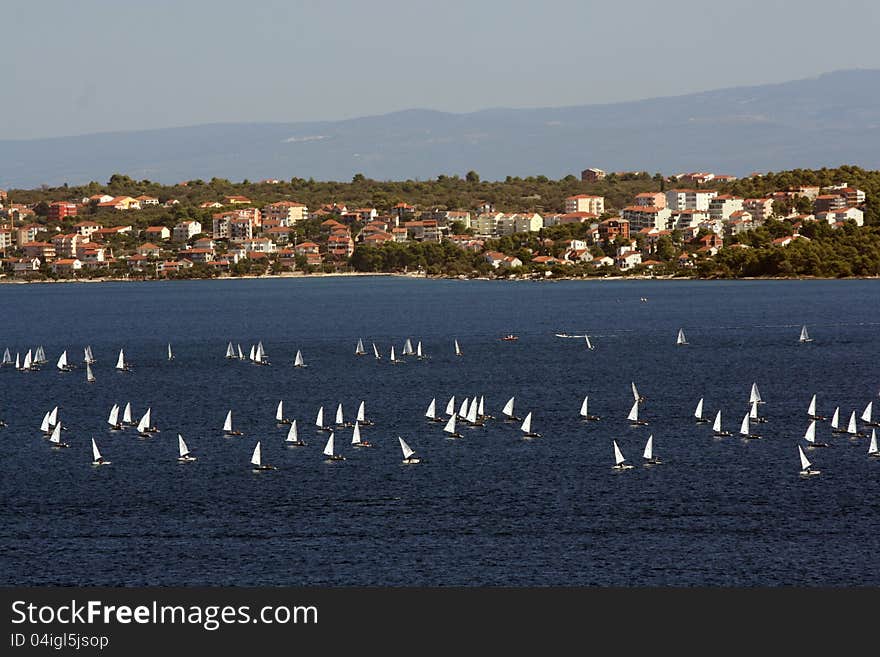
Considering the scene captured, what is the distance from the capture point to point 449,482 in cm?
6209

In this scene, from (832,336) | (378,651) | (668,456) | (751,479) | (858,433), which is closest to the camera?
(378,651)

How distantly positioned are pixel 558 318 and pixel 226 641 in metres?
130

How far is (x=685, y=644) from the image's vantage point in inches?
1459

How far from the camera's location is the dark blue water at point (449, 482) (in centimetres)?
4919

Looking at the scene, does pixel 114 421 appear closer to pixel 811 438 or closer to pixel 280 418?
pixel 280 418

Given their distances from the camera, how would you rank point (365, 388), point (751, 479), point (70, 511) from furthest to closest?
1. point (365, 388)
2. point (751, 479)
3. point (70, 511)

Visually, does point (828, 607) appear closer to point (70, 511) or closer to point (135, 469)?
point (70, 511)

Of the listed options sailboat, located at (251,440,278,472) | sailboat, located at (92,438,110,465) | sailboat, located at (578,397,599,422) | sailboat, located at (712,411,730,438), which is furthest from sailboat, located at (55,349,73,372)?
sailboat, located at (712,411,730,438)

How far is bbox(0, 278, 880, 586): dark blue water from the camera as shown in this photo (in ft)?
161

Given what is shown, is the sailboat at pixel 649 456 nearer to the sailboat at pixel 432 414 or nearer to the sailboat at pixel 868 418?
the sailboat at pixel 868 418

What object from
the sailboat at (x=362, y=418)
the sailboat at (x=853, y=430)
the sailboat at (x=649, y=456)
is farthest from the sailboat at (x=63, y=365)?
the sailboat at (x=853, y=430)

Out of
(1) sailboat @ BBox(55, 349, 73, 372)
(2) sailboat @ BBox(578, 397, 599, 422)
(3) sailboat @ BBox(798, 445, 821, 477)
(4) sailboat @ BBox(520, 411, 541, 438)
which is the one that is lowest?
(1) sailboat @ BBox(55, 349, 73, 372)

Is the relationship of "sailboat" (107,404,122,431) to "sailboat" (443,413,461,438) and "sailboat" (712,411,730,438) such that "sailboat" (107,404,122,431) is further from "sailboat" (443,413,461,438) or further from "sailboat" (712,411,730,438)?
"sailboat" (712,411,730,438)

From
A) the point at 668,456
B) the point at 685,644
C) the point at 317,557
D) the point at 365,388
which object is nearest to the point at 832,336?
the point at 365,388
